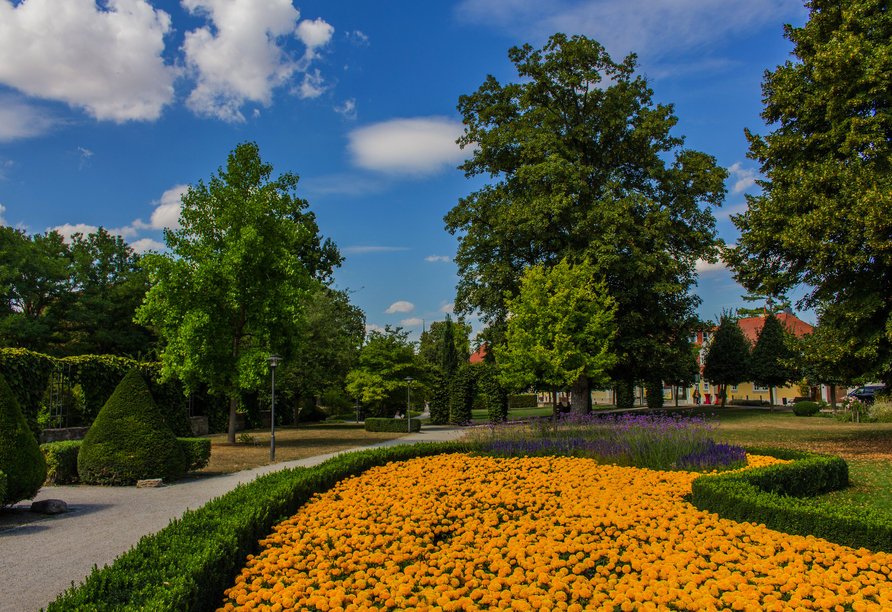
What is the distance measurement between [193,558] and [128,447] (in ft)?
25.5

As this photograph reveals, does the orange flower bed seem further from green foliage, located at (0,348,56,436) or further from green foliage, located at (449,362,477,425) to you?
green foliage, located at (449,362,477,425)

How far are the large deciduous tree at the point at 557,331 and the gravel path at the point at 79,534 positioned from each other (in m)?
11.1

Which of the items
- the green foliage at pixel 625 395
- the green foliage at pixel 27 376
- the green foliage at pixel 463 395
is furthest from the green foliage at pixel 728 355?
the green foliage at pixel 27 376

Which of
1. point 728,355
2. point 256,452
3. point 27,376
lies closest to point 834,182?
point 256,452

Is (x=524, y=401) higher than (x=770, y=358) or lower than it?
lower

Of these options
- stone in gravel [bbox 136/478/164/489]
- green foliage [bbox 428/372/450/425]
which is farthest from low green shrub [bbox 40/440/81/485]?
green foliage [bbox 428/372/450/425]

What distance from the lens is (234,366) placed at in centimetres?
1748

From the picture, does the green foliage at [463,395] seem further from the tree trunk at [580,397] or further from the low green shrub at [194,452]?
the low green shrub at [194,452]

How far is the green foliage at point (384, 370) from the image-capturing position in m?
27.9

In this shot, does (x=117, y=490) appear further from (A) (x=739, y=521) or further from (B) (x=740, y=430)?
(B) (x=740, y=430)

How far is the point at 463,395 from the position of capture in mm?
30016

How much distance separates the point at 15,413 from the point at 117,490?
278cm

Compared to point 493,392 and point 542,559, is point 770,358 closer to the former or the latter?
point 493,392

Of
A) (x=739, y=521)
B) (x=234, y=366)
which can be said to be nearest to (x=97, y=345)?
(x=234, y=366)
